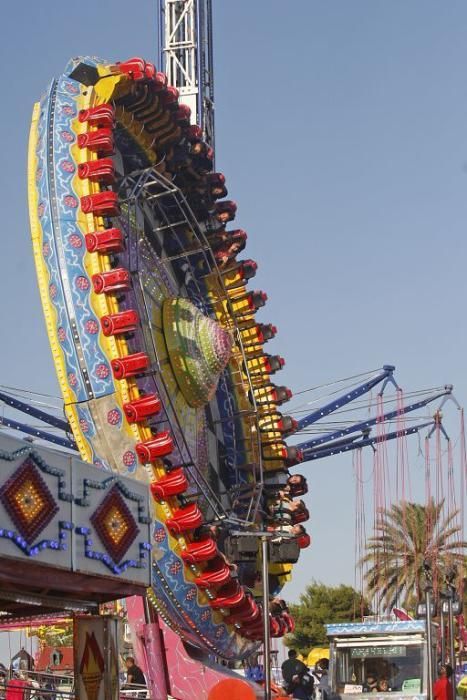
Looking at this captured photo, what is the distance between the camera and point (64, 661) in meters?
46.6

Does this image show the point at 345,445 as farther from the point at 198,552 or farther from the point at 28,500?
the point at 28,500

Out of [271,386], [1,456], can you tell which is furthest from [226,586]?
[1,456]

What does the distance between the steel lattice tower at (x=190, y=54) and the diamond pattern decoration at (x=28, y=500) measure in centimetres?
2743

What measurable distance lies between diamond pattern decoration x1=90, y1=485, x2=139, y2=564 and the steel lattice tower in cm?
2580

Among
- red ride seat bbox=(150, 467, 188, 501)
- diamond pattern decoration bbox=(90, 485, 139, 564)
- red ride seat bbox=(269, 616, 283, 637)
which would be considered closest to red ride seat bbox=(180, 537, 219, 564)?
red ride seat bbox=(150, 467, 188, 501)

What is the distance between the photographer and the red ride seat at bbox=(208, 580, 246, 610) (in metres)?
26.6

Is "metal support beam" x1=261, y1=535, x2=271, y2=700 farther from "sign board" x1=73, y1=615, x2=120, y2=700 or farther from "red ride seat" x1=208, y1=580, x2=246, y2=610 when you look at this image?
"red ride seat" x1=208, y1=580, x2=246, y2=610

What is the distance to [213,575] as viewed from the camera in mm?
26125

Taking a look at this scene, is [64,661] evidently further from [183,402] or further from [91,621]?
[91,621]

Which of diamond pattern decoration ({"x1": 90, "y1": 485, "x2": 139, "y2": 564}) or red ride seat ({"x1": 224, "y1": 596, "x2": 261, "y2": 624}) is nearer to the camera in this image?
diamond pattern decoration ({"x1": 90, "y1": 485, "x2": 139, "y2": 564})

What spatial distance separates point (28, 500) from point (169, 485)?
1093 cm

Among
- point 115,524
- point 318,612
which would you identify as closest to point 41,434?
point 115,524

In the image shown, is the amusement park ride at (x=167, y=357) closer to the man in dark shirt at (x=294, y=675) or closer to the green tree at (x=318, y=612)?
the man in dark shirt at (x=294, y=675)

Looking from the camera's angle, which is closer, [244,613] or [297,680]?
[297,680]
